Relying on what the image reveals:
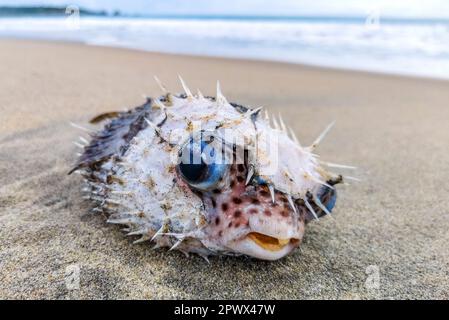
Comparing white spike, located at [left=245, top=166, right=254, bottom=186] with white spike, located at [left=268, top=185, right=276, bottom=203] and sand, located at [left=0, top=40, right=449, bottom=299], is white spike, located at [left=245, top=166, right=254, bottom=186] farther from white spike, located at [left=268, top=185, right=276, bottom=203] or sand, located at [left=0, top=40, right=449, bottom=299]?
sand, located at [left=0, top=40, right=449, bottom=299]

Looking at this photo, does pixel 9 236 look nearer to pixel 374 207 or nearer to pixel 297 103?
pixel 374 207

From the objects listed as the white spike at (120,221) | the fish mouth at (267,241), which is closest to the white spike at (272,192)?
the fish mouth at (267,241)

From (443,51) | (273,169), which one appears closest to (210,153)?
(273,169)

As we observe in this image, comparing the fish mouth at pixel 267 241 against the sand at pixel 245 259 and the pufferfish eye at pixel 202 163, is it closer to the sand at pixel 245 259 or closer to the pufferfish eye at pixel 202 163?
the sand at pixel 245 259

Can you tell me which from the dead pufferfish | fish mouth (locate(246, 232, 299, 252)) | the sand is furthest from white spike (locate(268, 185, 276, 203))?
the sand

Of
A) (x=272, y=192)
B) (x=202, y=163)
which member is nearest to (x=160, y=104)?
(x=202, y=163)

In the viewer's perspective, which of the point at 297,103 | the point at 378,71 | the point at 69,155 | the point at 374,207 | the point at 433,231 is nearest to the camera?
the point at 433,231

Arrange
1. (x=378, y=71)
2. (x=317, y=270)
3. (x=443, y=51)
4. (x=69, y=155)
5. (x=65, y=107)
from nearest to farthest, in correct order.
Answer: (x=317, y=270) < (x=69, y=155) < (x=65, y=107) < (x=378, y=71) < (x=443, y=51)

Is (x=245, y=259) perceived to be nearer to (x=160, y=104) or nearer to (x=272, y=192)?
(x=272, y=192)
